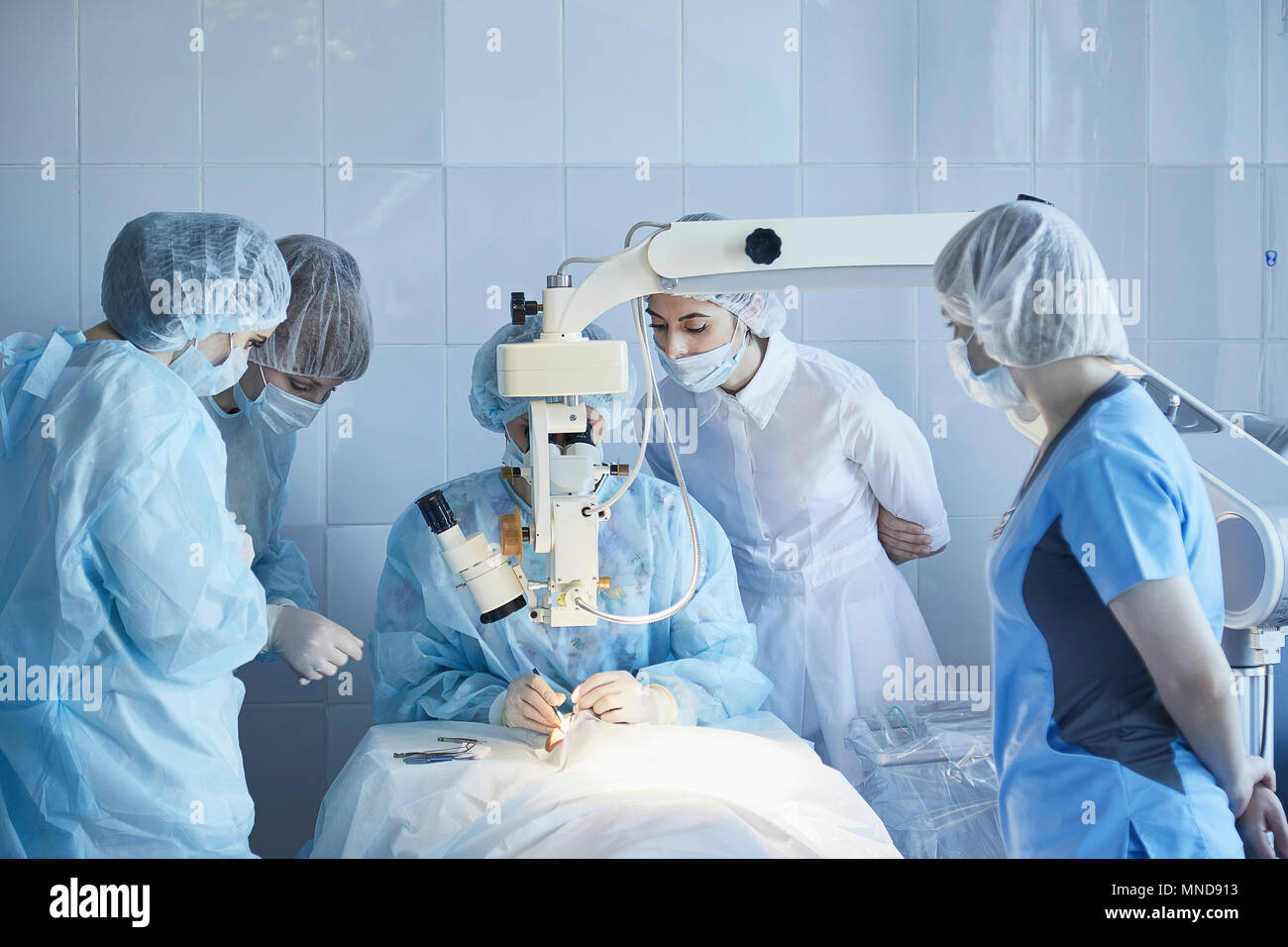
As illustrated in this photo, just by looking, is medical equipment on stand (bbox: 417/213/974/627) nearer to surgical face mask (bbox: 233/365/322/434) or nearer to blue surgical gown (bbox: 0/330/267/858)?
blue surgical gown (bbox: 0/330/267/858)

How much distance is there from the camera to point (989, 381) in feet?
4.25

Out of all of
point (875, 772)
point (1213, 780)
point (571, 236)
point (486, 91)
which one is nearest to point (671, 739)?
point (875, 772)

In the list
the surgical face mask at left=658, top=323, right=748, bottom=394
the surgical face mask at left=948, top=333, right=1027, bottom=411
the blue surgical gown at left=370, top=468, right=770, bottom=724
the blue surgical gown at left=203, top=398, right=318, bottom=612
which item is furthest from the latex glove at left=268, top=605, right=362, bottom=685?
the surgical face mask at left=948, top=333, right=1027, bottom=411

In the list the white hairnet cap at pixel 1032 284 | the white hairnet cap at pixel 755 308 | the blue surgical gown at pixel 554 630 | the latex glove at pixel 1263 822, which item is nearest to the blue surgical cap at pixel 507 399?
the blue surgical gown at pixel 554 630

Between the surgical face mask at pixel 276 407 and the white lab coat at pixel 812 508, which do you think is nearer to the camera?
the surgical face mask at pixel 276 407

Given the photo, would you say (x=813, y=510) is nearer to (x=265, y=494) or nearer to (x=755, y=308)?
(x=755, y=308)

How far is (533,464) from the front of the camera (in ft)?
4.22

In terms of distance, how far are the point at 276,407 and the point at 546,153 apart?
79 cm

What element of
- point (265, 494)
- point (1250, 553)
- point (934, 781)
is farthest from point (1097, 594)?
point (265, 494)

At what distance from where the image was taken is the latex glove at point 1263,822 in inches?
46.6

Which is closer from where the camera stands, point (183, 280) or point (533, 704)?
point (183, 280)

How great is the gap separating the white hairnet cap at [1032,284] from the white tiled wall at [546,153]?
106 cm

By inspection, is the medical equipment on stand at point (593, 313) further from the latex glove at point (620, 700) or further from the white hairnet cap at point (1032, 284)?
the latex glove at point (620, 700)
